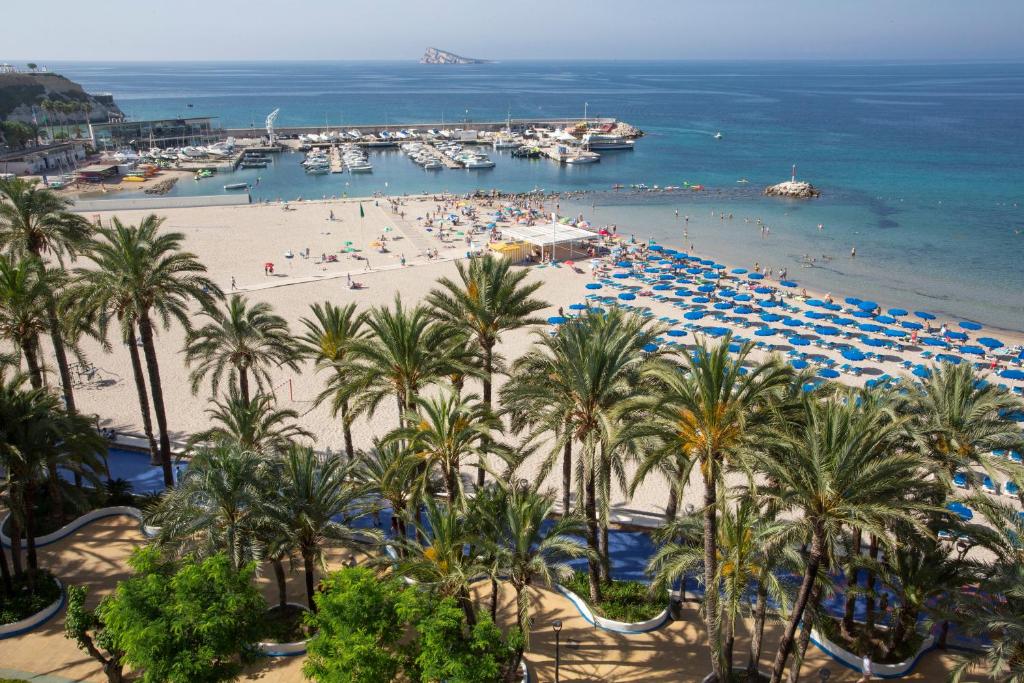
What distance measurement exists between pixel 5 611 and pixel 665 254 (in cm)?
4359

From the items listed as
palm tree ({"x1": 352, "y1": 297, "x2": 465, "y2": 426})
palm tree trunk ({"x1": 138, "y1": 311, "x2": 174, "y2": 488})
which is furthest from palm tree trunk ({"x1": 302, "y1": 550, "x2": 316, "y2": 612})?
palm tree trunk ({"x1": 138, "y1": 311, "x2": 174, "y2": 488})

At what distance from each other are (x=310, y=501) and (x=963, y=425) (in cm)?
1284

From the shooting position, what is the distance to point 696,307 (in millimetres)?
38656

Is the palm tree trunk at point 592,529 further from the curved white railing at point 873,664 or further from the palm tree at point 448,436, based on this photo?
the curved white railing at point 873,664

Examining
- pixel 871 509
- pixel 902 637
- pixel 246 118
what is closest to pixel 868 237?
pixel 902 637

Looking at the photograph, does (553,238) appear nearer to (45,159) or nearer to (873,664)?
(873,664)

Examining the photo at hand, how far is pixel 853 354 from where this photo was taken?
102 ft

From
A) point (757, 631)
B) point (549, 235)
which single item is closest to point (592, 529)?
point (757, 631)

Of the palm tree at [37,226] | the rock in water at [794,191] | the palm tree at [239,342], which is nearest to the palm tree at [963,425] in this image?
the palm tree at [239,342]

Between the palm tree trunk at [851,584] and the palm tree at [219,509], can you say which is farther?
the palm tree trunk at [851,584]

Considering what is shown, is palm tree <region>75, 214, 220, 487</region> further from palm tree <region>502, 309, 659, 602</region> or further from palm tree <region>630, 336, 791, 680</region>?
palm tree <region>630, 336, 791, 680</region>

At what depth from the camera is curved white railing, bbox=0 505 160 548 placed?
1656 cm

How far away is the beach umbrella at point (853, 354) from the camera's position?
31.0 meters

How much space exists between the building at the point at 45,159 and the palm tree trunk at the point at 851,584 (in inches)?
3690
